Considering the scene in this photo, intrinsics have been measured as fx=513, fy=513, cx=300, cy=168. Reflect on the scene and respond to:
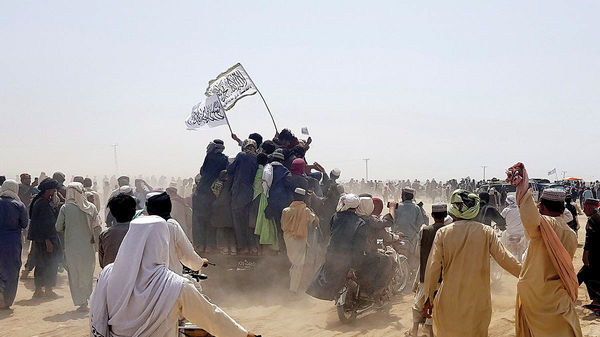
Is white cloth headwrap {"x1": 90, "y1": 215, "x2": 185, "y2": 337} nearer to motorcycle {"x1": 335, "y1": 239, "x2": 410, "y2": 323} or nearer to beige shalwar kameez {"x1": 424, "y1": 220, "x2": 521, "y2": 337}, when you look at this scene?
beige shalwar kameez {"x1": 424, "y1": 220, "x2": 521, "y2": 337}

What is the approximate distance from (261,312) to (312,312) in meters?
0.83

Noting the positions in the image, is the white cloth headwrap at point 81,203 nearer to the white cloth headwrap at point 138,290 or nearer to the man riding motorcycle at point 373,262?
the man riding motorcycle at point 373,262

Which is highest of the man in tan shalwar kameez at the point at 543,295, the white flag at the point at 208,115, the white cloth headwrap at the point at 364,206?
the white flag at the point at 208,115

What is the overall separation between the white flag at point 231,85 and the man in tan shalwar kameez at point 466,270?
805cm

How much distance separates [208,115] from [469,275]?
855 centimetres

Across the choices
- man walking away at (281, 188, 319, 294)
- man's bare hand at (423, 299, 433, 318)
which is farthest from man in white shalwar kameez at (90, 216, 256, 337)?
man walking away at (281, 188, 319, 294)

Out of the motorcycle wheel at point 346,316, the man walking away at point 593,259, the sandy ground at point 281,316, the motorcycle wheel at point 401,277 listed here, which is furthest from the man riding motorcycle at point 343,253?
the man walking away at point 593,259

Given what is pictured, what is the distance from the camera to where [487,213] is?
9352 mm

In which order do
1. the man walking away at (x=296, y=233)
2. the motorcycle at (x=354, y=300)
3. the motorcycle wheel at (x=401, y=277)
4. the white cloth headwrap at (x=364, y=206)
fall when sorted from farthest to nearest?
the man walking away at (x=296, y=233), the motorcycle wheel at (x=401, y=277), the white cloth headwrap at (x=364, y=206), the motorcycle at (x=354, y=300)

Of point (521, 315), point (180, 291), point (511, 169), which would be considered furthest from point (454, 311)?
point (180, 291)

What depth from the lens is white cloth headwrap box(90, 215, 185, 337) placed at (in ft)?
9.87

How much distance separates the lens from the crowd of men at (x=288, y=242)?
309 cm

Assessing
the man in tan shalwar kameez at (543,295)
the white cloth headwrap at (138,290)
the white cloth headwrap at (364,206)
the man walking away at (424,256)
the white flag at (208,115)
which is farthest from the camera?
the white flag at (208,115)

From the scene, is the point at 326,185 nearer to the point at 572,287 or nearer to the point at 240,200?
the point at 240,200
